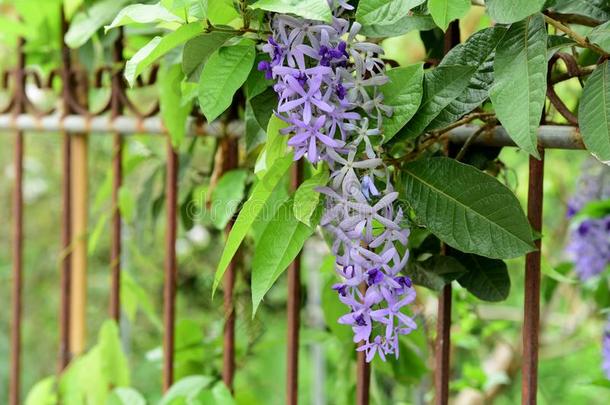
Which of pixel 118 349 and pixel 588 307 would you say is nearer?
pixel 118 349

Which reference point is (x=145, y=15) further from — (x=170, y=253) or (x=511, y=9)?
(x=170, y=253)

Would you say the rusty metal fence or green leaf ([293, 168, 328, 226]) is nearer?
green leaf ([293, 168, 328, 226])

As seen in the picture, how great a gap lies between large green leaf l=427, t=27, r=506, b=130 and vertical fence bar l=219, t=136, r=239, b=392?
59 centimetres

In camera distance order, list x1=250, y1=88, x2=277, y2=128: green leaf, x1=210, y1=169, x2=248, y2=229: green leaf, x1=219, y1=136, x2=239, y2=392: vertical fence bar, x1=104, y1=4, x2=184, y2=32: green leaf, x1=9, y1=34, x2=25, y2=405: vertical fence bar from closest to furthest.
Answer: x1=104, y1=4, x2=184, y2=32: green leaf, x1=250, y1=88, x2=277, y2=128: green leaf, x1=210, y1=169, x2=248, y2=229: green leaf, x1=219, y1=136, x2=239, y2=392: vertical fence bar, x1=9, y1=34, x2=25, y2=405: vertical fence bar

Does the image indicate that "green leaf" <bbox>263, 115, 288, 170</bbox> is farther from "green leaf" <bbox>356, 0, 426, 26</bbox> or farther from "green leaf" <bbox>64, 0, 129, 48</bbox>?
"green leaf" <bbox>64, 0, 129, 48</bbox>

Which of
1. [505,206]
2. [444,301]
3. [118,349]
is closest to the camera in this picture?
[505,206]

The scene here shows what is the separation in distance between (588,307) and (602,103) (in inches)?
79.7

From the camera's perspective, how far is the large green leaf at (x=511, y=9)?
825 mm

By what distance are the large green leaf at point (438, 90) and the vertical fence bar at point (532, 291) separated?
19cm

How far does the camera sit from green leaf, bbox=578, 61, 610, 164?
87 centimetres

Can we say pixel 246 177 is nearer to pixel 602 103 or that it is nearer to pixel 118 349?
pixel 118 349

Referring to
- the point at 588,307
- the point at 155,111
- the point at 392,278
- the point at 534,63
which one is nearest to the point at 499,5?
the point at 534,63

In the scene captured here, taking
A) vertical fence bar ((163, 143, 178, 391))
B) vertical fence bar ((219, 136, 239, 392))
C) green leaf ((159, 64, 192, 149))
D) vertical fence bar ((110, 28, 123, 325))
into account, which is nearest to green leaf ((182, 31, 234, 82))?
green leaf ((159, 64, 192, 149))

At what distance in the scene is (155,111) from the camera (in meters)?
1.62
